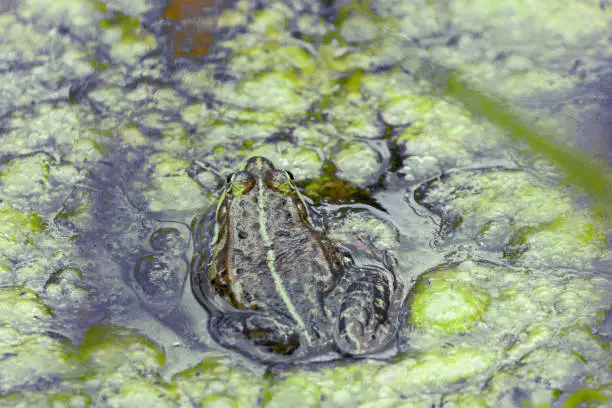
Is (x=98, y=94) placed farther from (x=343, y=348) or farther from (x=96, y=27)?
(x=343, y=348)

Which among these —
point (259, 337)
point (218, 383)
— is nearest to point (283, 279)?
point (259, 337)

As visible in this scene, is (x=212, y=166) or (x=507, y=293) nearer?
(x=507, y=293)

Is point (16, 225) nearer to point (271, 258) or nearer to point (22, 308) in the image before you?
point (22, 308)

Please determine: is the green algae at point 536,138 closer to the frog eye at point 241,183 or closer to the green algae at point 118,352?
the frog eye at point 241,183

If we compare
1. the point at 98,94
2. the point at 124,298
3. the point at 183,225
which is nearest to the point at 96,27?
the point at 98,94

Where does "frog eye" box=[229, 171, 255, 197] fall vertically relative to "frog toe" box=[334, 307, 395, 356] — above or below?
above

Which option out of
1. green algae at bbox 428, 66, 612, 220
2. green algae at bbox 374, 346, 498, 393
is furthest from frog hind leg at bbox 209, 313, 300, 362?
green algae at bbox 428, 66, 612, 220

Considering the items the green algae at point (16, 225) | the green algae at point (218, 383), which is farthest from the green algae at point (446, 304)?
the green algae at point (16, 225)

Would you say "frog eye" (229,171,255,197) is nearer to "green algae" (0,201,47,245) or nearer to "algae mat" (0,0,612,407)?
"algae mat" (0,0,612,407)
